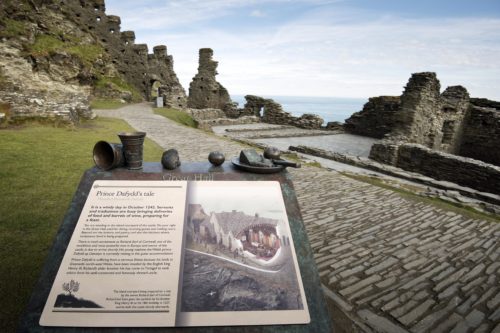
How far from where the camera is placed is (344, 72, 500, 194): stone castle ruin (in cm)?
1135

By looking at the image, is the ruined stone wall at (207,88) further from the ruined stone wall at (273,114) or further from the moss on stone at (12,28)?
the moss on stone at (12,28)

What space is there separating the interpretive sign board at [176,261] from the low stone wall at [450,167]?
30.3ft

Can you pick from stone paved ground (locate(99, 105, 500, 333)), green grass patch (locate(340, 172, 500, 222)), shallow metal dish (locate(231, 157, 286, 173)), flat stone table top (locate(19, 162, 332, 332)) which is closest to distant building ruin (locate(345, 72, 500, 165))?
green grass patch (locate(340, 172, 500, 222))

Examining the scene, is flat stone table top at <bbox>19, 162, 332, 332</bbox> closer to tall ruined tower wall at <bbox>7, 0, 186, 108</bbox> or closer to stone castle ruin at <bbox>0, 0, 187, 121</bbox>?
stone castle ruin at <bbox>0, 0, 187, 121</bbox>

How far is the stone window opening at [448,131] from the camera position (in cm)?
1719

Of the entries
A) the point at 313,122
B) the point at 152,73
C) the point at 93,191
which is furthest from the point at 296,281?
the point at 152,73

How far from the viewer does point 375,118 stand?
61.7 feet

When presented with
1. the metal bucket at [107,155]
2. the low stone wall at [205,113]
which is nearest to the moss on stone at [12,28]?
the low stone wall at [205,113]

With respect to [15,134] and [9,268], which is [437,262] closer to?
[9,268]

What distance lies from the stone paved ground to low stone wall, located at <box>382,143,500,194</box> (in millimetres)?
4115

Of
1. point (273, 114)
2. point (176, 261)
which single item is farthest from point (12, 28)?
point (176, 261)

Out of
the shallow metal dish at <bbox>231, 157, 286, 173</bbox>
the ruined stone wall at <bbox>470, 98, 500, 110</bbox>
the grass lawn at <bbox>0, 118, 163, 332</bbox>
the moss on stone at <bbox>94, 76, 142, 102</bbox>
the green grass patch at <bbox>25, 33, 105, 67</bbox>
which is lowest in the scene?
the grass lawn at <bbox>0, 118, 163, 332</bbox>

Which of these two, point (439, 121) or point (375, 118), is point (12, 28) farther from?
point (439, 121)

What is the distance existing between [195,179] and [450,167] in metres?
9.87
